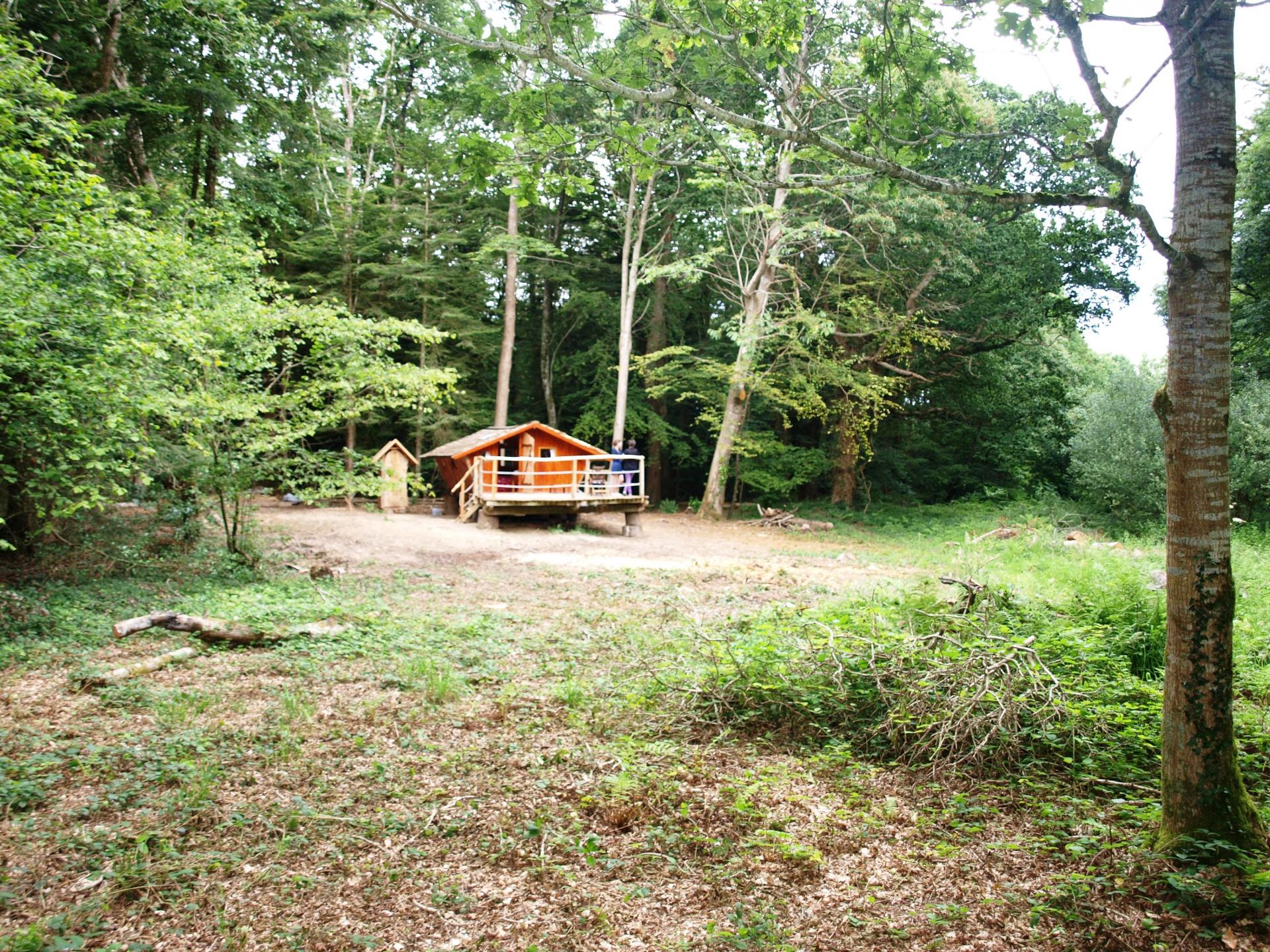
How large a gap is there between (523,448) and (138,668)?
44.7ft

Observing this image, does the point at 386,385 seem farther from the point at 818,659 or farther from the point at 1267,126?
the point at 1267,126

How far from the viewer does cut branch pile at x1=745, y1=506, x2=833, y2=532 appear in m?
18.5

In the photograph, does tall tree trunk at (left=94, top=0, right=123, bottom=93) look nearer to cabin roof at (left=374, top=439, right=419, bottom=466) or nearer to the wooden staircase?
the wooden staircase

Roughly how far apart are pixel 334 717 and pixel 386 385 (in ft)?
20.8

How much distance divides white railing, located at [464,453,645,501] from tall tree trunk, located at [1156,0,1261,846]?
13.6 metres

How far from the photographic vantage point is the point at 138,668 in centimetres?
583

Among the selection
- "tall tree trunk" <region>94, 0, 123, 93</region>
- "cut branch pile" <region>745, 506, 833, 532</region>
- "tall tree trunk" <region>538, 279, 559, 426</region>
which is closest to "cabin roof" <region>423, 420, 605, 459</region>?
"cut branch pile" <region>745, 506, 833, 532</region>

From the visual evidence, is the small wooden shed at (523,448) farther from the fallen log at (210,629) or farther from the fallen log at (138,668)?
the fallen log at (138,668)

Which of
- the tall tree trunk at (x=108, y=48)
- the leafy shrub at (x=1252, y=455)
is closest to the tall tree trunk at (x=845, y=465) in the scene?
the leafy shrub at (x=1252, y=455)

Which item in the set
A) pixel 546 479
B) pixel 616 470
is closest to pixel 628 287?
pixel 616 470

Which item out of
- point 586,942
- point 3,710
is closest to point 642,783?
point 586,942

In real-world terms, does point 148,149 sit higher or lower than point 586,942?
higher

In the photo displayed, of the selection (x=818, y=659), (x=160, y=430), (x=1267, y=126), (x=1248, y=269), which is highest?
(x=1267, y=126)

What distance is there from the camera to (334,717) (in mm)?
5156
